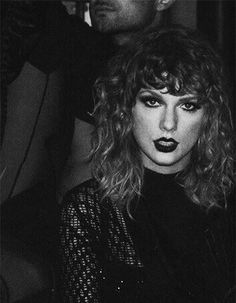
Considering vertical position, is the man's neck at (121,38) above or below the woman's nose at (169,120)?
above

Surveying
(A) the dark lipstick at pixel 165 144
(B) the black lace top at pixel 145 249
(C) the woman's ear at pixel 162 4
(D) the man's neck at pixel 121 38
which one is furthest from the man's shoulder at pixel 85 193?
(C) the woman's ear at pixel 162 4

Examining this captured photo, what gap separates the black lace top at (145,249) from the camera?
1.07 meters

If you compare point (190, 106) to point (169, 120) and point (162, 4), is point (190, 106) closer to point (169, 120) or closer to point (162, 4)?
point (169, 120)

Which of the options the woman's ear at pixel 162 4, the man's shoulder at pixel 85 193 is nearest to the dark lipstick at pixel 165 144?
the man's shoulder at pixel 85 193

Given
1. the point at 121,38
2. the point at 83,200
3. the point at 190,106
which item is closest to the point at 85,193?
the point at 83,200

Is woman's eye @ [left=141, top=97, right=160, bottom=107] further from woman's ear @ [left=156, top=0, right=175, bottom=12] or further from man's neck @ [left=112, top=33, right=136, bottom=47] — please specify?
woman's ear @ [left=156, top=0, right=175, bottom=12]

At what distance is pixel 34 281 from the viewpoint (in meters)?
1.23

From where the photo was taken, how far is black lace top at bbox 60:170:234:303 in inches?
42.0

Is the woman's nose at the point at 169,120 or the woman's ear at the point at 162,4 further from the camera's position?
the woman's ear at the point at 162,4

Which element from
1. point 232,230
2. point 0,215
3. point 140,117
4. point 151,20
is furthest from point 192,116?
point 0,215

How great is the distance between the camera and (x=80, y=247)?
1.07 meters

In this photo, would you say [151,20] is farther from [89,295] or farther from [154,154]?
[89,295]

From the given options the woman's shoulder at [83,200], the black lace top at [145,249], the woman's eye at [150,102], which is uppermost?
the woman's eye at [150,102]

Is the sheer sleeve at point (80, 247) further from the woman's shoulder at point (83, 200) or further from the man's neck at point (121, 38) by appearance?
the man's neck at point (121, 38)
